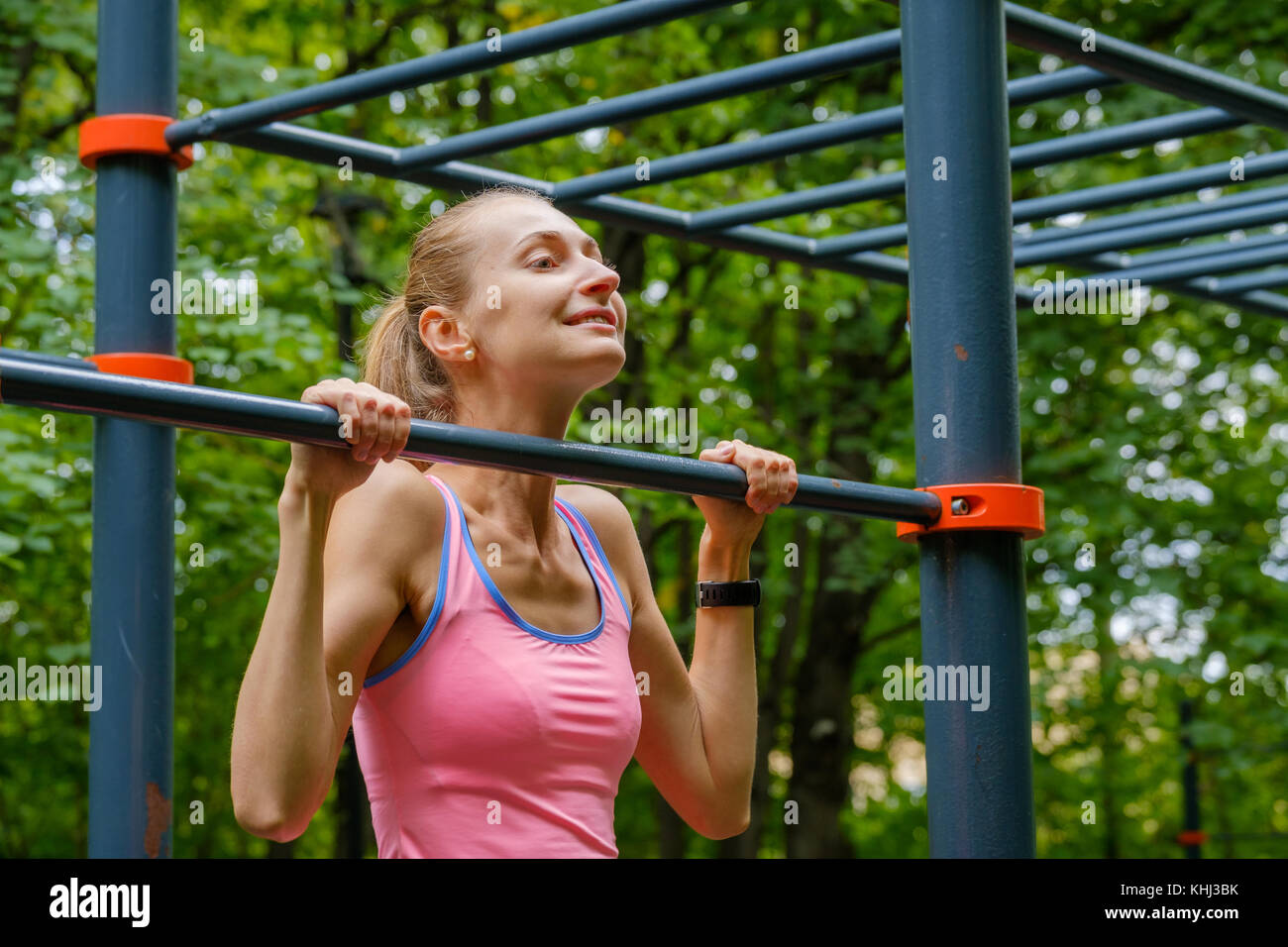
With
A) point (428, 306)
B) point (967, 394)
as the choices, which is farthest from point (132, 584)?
point (967, 394)

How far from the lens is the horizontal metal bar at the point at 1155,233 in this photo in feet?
11.1

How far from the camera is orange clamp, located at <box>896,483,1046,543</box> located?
2049 mm

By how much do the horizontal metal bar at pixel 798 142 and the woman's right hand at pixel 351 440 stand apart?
5.26ft

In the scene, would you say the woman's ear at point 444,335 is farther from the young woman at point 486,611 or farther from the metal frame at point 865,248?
the metal frame at point 865,248

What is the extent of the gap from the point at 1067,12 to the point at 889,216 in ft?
4.84

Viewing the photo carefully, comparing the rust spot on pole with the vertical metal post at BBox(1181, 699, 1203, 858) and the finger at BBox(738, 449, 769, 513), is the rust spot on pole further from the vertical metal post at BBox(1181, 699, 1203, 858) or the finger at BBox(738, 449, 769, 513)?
the vertical metal post at BBox(1181, 699, 1203, 858)

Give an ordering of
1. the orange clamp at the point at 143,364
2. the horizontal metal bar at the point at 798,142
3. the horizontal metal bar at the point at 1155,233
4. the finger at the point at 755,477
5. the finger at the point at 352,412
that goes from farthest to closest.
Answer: the horizontal metal bar at the point at 1155,233 → the horizontal metal bar at the point at 798,142 → the orange clamp at the point at 143,364 → the finger at the point at 755,477 → the finger at the point at 352,412

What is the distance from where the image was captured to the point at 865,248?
3672 mm

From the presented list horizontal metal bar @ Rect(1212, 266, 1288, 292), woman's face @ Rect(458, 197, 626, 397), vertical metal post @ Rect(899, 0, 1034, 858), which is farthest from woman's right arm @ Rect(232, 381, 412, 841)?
horizontal metal bar @ Rect(1212, 266, 1288, 292)

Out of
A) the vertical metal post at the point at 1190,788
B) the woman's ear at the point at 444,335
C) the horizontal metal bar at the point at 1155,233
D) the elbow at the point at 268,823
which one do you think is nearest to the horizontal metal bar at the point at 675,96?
the woman's ear at the point at 444,335

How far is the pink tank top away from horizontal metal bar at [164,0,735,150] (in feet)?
2.97

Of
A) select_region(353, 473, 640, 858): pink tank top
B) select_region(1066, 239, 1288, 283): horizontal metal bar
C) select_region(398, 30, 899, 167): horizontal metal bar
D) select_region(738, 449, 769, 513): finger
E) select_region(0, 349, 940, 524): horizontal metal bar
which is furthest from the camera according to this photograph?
select_region(1066, 239, 1288, 283): horizontal metal bar

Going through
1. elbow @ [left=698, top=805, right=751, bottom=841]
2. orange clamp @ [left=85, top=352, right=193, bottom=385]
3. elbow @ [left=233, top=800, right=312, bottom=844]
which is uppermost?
orange clamp @ [left=85, top=352, right=193, bottom=385]
